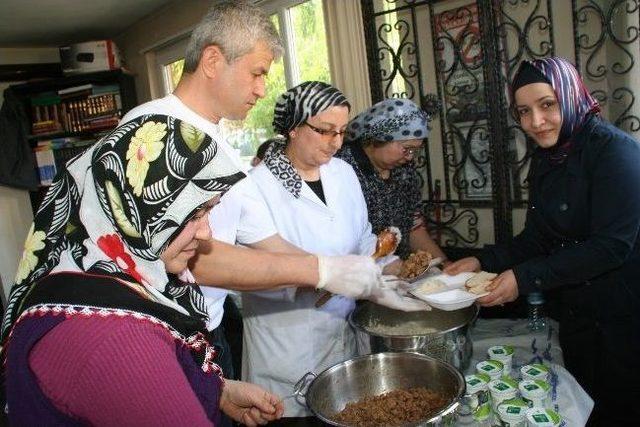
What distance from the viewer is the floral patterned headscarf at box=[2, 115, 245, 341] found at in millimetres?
699

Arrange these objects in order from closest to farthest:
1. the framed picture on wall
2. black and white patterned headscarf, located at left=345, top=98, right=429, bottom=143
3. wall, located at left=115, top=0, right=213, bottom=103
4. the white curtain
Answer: black and white patterned headscarf, located at left=345, top=98, right=429, bottom=143 < the framed picture on wall < the white curtain < wall, located at left=115, top=0, right=213, bottom=103

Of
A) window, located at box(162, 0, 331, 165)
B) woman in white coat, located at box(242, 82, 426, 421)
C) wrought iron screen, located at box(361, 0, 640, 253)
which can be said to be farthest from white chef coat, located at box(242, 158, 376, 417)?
window, located at box(162, 0, 331, 165)

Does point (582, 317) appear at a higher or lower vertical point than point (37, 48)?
lower

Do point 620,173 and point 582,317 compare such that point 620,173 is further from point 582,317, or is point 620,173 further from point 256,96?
point 256,96

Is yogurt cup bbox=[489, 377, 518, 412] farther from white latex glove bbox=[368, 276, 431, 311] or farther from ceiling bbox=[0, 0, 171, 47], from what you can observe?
ceiling bbox=[0, 0, 171, 47]

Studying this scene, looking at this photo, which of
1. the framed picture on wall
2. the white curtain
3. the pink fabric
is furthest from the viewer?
the white curtain

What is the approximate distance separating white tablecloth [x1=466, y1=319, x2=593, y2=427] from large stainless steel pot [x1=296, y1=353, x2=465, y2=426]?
20 centimetres

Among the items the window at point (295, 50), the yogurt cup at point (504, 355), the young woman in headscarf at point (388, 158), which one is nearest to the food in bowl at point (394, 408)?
the yogurt cup at point (504, 355)

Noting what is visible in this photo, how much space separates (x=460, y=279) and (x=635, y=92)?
1038 mm

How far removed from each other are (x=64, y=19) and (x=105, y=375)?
4256mm

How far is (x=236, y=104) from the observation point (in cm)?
132

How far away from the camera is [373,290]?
1.37m

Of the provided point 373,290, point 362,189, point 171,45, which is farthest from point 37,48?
point 373,290

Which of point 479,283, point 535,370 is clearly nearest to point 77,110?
point 479,283
